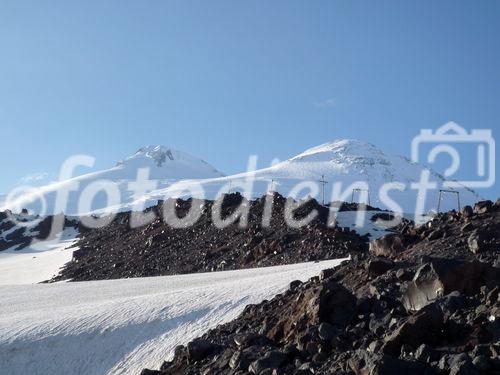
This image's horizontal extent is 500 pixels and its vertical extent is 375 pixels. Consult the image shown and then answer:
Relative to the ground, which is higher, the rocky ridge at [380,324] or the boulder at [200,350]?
the rocky ridge at [380,324]

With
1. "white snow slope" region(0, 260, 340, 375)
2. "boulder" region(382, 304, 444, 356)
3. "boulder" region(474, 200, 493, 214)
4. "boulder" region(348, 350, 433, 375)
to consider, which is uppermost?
"boulder" region(474, 200, 493, 214)

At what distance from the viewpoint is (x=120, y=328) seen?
19391mm

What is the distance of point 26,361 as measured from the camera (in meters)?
18.9

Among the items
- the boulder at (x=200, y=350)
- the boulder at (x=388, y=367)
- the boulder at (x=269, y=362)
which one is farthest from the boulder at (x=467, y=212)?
the boulder at (x=388, y=367)

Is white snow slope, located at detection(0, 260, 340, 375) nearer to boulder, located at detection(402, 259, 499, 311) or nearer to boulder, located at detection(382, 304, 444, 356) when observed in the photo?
boulder, located at detection(402, 259, 499, 311)

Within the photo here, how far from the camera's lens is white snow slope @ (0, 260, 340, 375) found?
17.6m

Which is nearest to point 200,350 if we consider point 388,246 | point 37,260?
point 388,246

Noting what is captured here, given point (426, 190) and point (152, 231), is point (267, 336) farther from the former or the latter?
point (426, 190)

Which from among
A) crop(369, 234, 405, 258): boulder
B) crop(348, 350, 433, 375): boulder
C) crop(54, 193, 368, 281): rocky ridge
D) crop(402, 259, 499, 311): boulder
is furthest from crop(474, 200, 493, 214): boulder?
crop(348, 350, 433, 375): boulder

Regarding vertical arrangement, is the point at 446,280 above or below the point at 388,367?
above

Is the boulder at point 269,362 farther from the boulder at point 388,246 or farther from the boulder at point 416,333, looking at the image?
the boulder at point 388,246

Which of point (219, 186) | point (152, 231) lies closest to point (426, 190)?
point (219, 186)

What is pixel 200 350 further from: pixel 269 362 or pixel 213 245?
pixel 213 245

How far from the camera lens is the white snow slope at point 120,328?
17.6 m
